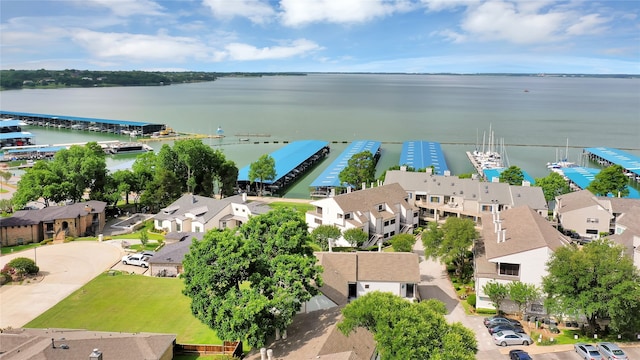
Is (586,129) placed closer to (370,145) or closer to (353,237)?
(370,145)

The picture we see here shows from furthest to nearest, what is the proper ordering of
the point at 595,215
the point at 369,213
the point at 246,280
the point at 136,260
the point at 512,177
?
the point at 512,177 < the point at 595,215 < the point at 369,213 < the point at 136,260 < the point at 246,280

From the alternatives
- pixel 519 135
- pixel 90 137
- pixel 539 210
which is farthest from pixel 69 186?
pixel 519 135

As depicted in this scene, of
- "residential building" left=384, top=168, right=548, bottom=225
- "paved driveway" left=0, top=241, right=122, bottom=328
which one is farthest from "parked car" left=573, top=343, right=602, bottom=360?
"paved driveway" left=0, top=241, right=122, bottom=328

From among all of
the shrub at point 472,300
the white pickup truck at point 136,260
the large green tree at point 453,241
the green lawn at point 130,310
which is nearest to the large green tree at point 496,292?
the shrub at point 472,300

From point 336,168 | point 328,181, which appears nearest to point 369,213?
point 328,181

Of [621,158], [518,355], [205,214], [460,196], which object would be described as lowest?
[518,355]

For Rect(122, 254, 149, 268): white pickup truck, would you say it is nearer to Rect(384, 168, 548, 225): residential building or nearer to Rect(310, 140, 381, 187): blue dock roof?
Rect(384, 168, 548, 225): residential building

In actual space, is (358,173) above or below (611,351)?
above

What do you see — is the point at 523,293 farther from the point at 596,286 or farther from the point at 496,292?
the point at 596,286
